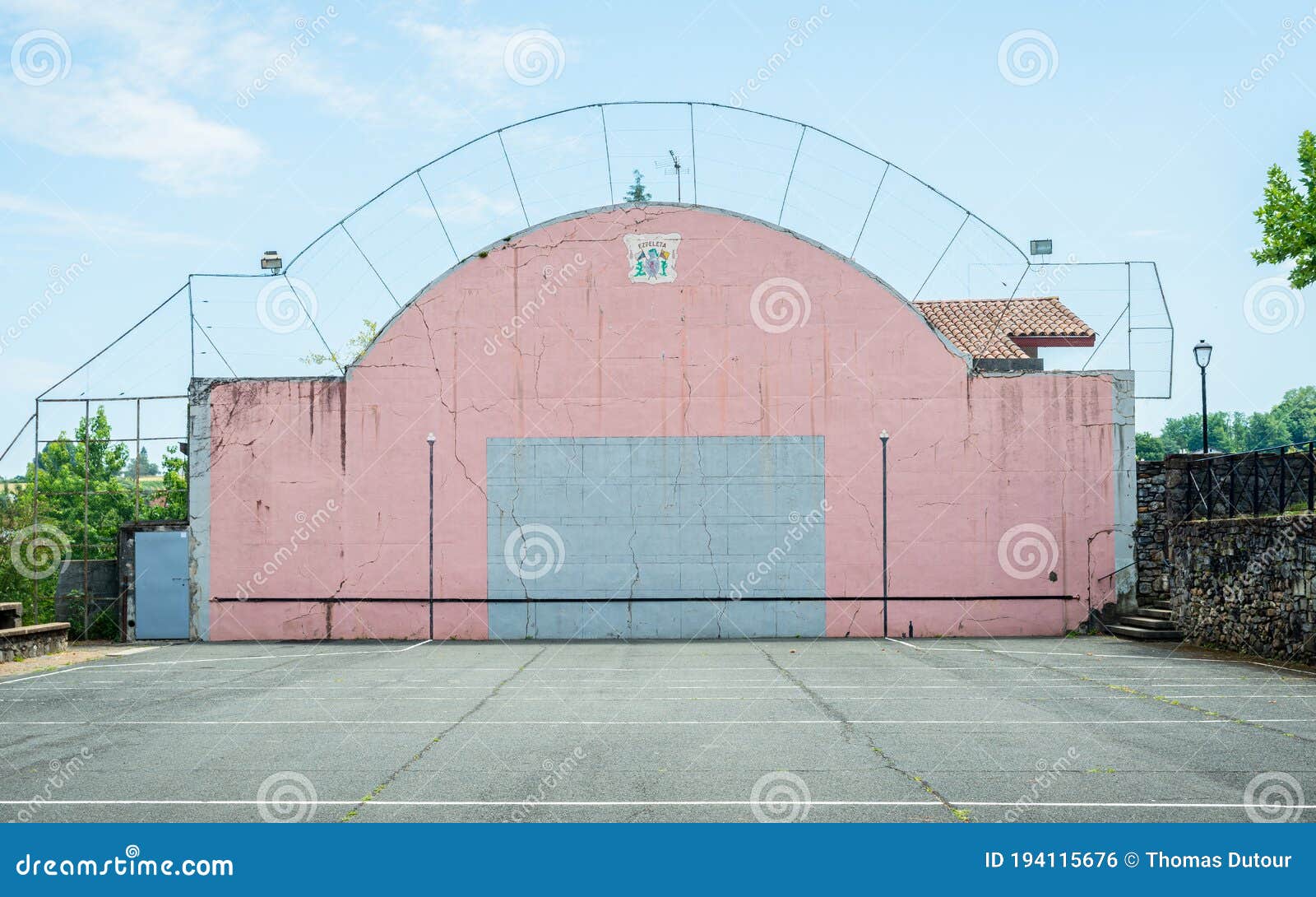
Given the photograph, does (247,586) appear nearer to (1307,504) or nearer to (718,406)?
(718,406)

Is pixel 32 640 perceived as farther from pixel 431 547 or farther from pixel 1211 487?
pixel 1211 487

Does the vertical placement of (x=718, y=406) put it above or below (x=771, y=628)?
above

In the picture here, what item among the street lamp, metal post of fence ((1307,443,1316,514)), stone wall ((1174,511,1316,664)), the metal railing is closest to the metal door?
the street lamp

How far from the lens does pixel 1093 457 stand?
20703 mm

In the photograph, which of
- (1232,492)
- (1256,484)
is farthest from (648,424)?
(1256,484)

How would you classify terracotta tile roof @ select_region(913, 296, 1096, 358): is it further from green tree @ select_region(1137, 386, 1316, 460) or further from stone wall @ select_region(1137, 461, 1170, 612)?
green tree @ select_region(1137, 386, 1316, 460)

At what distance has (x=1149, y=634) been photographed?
1911 cm

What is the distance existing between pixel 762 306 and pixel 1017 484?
5.66 m

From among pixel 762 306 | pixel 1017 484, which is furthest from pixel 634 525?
pixel 1017 484

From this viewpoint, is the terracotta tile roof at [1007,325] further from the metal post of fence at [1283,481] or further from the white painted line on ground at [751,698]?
the white painted line on ground at [751,698]

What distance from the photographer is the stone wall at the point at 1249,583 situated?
15.1m

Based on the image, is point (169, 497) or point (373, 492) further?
point (169, 497)

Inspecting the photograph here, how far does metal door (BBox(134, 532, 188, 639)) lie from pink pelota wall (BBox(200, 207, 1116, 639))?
532 mm

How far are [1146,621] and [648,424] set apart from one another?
9.35 metres
